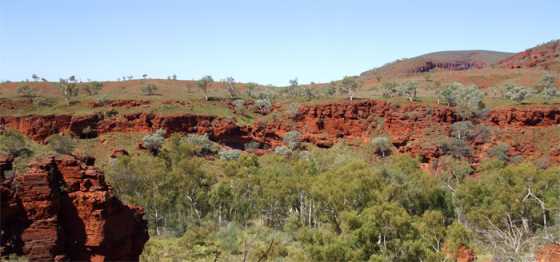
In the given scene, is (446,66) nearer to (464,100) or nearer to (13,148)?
(464,100)

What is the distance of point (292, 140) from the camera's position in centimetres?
6444

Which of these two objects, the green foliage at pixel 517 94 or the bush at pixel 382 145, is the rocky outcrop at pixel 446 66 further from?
the bush at pixel 382 145

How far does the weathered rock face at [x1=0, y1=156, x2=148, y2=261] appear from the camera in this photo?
54.4 ft

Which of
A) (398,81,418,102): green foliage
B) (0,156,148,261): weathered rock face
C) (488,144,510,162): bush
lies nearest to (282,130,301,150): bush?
(398,81,418,102): green foliage

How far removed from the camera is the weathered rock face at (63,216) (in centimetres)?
1658

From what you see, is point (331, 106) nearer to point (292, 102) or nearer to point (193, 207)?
point (292, 102)

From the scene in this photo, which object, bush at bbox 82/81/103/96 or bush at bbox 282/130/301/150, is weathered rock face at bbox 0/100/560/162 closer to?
bush at bbox 282/130/301/150

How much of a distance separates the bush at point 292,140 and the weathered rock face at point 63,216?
43422mm

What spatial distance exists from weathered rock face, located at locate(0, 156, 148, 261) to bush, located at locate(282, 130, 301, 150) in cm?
4342

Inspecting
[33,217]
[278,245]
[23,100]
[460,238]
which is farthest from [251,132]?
[33,217]

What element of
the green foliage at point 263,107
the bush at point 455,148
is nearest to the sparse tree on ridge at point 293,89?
the green foliage at point 263,107

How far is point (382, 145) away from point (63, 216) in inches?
1886

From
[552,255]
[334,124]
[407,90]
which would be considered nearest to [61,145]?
[334,124]

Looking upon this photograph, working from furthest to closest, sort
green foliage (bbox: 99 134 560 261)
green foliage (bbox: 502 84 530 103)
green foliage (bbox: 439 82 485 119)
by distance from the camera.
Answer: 1. green foliage (bbox: 502 84 530 103)
2. green foliage (bbox: 439 82 485 119)
3. green foliage (bbox: 99 134 560 261)
